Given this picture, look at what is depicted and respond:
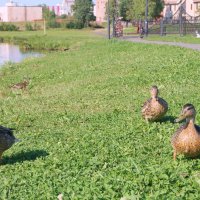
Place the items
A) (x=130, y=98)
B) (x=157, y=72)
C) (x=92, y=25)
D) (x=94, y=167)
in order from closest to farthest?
(x=94, y=167) < (x=130, y=98) < (x=157, y=72) < (x=92, y=25)

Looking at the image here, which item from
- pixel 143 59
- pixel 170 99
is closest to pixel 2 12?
pixel 143 59

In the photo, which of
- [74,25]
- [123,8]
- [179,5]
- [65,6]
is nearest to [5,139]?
[123,8]

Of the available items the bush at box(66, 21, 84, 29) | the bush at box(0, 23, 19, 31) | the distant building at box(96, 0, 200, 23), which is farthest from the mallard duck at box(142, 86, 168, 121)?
the bush at box(0, 23, 19, 31)

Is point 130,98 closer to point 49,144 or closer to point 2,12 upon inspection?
point 49,144

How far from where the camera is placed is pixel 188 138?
6.94m

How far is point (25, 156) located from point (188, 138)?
2746 millimetres

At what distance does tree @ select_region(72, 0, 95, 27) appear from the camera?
3302 inches

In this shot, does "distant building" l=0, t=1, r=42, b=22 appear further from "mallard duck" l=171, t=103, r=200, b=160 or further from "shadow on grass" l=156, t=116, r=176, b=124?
"mallard duck" l=171, t=103, r=200, b=160

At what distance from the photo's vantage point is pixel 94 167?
7.30 m

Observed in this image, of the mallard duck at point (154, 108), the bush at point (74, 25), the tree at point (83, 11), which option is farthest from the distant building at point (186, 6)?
the mallard duck at point (154, 108)

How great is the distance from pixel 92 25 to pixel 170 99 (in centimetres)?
7482

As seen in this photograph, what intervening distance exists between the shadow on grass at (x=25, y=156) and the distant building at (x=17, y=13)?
138m

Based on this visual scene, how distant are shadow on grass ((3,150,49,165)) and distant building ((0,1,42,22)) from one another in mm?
137995

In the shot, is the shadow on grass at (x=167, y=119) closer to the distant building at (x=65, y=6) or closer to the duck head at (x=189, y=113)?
the duck head at (x=189, y=113)
